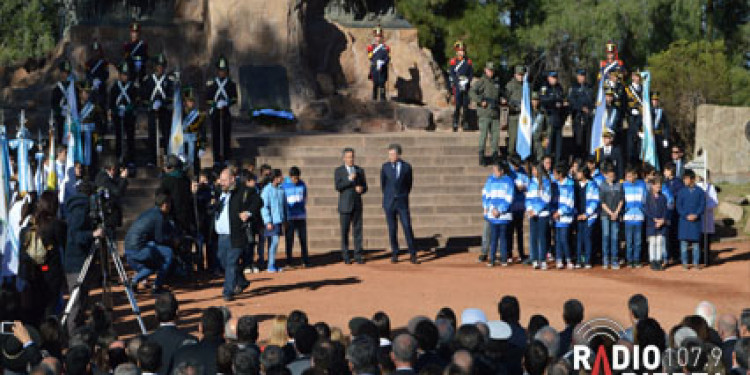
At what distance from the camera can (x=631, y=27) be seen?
137 feet

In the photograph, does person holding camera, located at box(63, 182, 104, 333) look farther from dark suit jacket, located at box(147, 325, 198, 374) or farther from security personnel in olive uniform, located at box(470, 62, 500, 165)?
security personnel in olive uniform, located at box(470, 62, 500, 165)

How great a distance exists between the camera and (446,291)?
1661 centimetres

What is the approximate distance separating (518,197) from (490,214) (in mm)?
661

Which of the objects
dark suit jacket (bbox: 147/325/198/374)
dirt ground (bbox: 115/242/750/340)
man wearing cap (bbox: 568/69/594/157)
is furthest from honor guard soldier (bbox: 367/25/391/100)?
dark suit jacket (bbox: 147/325/198/374)

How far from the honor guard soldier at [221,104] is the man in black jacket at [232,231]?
509cm

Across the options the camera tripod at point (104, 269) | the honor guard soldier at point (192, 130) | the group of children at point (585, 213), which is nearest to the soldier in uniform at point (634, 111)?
the group of children at point (585, 213)

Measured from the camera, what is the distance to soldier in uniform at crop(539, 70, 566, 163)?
23.3 m

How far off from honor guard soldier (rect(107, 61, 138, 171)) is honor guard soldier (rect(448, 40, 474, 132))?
7.13 meters

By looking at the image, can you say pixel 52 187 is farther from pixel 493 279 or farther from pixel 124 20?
pixel 124 20

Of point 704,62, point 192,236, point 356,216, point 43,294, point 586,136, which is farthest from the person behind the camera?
point 704,62

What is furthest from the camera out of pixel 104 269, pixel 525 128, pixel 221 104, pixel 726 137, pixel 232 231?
pixel 726 137

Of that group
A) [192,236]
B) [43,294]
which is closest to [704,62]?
[192,236]

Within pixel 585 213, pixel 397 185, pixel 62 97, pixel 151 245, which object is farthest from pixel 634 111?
pixel 151 245

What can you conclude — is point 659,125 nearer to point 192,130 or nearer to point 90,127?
point 192,130
